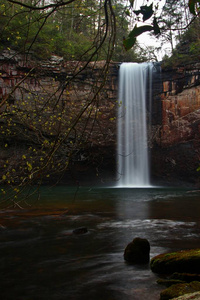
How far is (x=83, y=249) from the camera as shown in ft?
19.4

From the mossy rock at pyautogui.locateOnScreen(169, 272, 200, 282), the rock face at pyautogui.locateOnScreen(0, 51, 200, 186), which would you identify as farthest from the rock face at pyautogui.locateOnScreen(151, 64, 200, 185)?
the mossy rock at pyautogui.locateOnScreen(169, 272, 200, 282)

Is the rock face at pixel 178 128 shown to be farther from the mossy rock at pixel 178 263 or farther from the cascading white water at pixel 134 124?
the mossy rock at pixel 178 263

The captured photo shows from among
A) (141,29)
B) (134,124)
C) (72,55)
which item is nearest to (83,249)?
(72,55)

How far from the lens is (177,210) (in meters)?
10.7

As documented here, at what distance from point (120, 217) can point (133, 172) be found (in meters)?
14.8

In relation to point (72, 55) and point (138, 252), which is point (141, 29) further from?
point (72, 55)

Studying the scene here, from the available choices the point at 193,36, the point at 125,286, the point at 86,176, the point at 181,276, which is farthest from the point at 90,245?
the point at 193,36

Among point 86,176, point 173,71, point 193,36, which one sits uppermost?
point 193,36

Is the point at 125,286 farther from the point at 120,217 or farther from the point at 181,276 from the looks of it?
the point at 120,217

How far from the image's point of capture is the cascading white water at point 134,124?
23.7 metres

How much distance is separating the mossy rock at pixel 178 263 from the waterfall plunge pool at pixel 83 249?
0.56 feet

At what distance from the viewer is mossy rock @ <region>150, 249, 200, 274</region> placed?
4.22 metres

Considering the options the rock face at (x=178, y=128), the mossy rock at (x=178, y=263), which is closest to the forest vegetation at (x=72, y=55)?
the mossy rock at (x=178, y=263)

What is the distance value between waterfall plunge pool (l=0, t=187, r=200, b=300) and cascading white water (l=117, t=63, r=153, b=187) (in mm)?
13430
